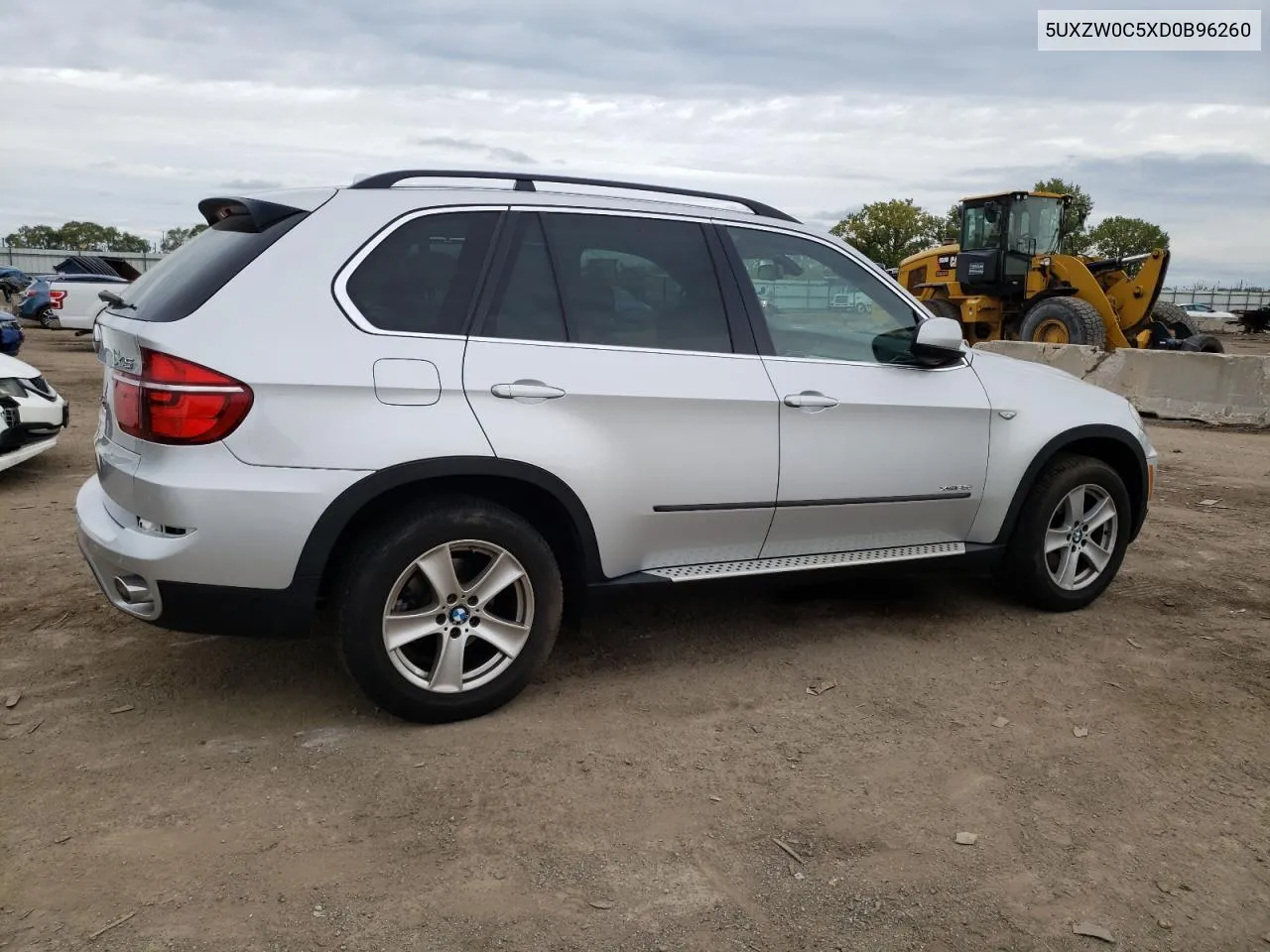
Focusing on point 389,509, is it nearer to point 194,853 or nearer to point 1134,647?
point 194,853

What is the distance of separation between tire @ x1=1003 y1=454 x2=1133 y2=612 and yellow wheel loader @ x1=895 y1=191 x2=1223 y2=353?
1079 centimetres

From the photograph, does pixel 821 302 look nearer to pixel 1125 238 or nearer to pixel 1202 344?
pixel 1202 344

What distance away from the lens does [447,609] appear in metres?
3.48

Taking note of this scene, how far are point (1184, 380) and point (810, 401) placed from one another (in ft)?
33.6

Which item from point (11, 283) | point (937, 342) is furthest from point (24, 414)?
point (11, 283)

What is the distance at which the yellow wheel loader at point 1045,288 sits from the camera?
50.4 ft

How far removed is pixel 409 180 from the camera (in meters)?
3.66

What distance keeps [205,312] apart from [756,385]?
1.93 meters

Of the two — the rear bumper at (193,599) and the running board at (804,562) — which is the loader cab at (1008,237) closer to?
the running board at (804,562)

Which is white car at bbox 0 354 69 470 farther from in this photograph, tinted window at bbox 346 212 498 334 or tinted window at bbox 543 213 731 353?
tinted window at bbox 543 213 731 353

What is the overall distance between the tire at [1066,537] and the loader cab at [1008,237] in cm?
1240

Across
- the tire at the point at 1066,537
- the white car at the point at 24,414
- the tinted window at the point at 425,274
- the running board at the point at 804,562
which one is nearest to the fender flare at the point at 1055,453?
the tire at the point at 1066,537

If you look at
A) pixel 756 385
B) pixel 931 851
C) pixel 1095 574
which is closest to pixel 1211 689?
pixel 1095 574

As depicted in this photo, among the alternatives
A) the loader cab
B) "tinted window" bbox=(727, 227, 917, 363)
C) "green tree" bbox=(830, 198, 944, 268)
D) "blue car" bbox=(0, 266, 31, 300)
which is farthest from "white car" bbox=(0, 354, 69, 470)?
"green tree" bbox=(830, 198, 944, 268)
